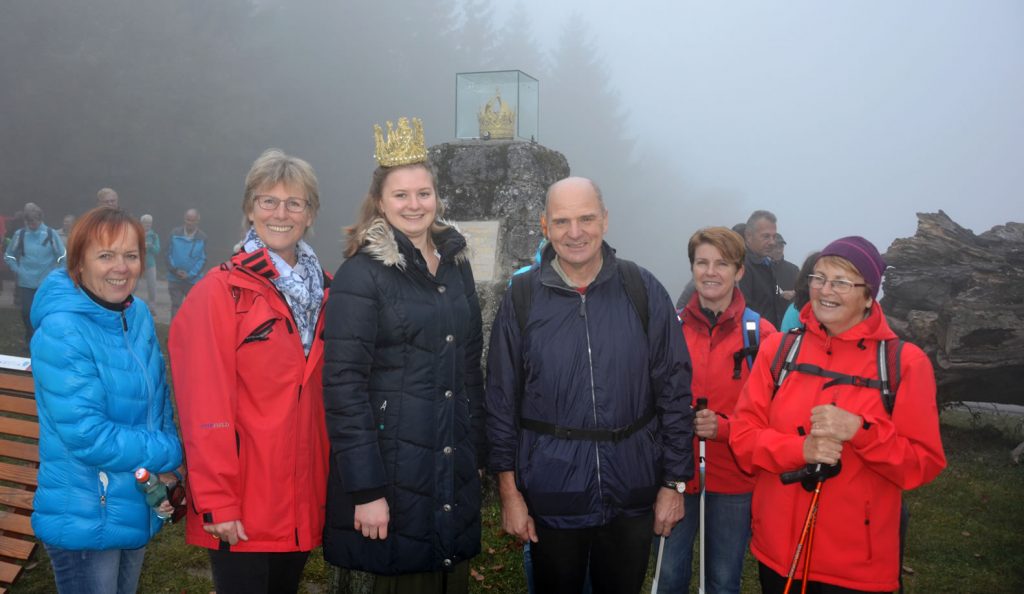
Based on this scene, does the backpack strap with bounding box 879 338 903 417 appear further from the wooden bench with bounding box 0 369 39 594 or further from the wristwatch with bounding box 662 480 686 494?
the wooden bench with bounding box 0 369 39 594

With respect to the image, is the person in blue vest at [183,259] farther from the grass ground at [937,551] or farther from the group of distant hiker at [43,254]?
the grass ground at [937,551]

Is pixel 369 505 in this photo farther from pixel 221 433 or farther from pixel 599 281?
A: pixel 599 281

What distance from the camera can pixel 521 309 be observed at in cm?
321

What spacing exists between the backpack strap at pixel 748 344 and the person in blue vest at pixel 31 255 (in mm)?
10637

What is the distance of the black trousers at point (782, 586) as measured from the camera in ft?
9.46

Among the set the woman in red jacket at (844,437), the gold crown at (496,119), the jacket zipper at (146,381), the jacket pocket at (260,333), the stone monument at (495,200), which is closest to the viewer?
the woman in red jacket at (844,437)

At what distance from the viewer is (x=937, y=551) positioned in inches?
237

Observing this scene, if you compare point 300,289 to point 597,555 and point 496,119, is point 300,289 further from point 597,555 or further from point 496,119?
point 496,119

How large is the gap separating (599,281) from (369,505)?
1.36m

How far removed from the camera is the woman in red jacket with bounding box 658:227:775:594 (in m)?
3.60

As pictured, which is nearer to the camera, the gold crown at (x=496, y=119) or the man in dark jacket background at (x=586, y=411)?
the man in dark jacket background at (x=586, y=411)

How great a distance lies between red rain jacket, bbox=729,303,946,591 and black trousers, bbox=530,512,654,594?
53 centimetres

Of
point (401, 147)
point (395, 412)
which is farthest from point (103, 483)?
point (401, 147)

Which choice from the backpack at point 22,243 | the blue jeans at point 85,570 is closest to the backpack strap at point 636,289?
the blue jeans at point 85,570
